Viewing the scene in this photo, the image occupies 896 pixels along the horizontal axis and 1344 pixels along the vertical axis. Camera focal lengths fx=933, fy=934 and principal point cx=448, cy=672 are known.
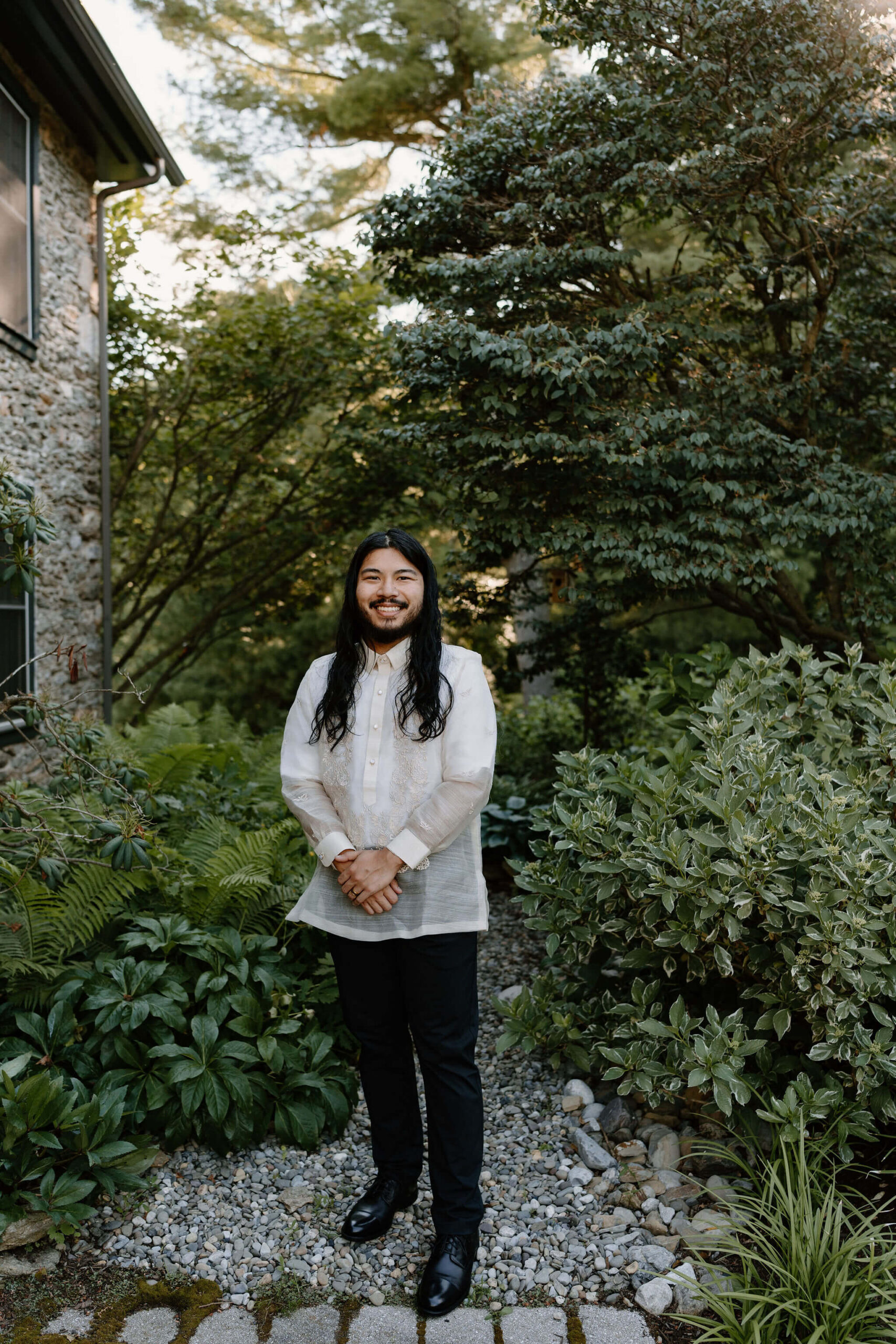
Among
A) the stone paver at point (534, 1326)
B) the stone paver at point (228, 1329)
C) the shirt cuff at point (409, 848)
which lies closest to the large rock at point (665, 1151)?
the stone paver at point (534, 1326)

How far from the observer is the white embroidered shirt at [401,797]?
2.13 meters

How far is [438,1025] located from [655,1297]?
0.79 meters

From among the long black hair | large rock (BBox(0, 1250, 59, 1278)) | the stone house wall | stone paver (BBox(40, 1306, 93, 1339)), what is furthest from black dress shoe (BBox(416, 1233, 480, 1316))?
the stone house wall

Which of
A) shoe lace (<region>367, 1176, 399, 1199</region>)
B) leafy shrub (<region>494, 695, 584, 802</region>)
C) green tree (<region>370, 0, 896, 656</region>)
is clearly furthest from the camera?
leafy shrub (<region>494, 695, 584, 802</region>)

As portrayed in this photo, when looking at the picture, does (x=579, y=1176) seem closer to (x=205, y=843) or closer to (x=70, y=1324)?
(x=70, y=1324)

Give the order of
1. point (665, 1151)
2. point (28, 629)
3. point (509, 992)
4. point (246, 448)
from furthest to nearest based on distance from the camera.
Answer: point (246, 448) → point (28, 629) → point (509, 992) → point (665, 1151)

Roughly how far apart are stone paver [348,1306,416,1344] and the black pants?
186 millimetres

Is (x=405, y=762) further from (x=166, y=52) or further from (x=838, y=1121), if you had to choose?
(x=166, y=52)

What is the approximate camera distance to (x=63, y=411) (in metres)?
5.58

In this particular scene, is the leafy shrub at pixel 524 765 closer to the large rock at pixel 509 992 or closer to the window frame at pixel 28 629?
the large rock at pixel 509 992

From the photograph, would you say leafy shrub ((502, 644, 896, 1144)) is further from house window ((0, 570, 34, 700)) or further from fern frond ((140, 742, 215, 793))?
house window ((0, 570, 34, 700))

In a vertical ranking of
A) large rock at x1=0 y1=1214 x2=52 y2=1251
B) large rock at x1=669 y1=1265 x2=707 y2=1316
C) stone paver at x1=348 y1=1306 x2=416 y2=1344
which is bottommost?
stone paver at x1=348 y1=1306 x2=416 y2=1344

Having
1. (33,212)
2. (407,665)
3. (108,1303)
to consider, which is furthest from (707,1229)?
(33,212)

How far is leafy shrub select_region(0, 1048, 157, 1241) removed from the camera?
228cm
